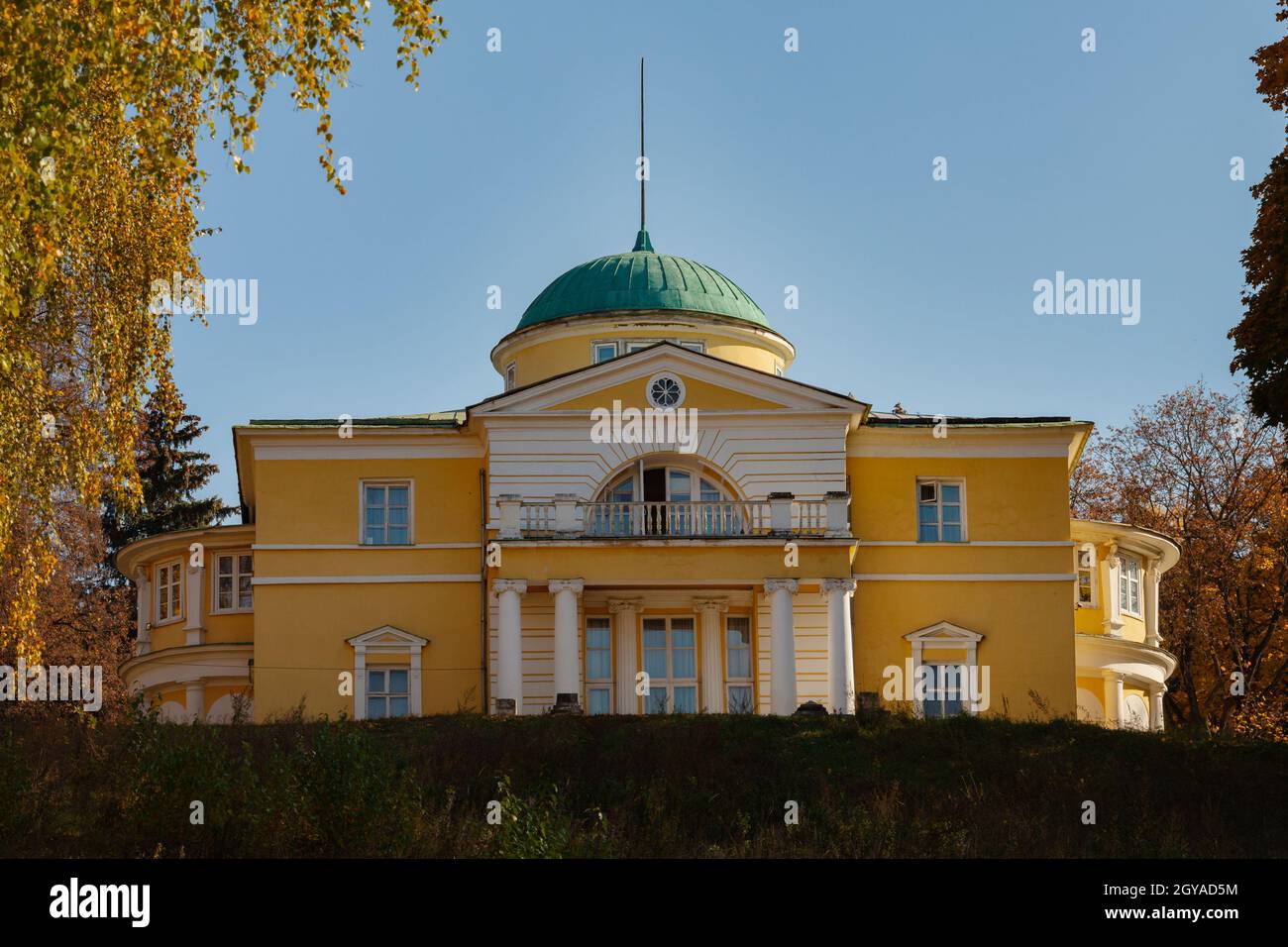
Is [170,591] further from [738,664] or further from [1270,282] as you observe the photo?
[1270,282]

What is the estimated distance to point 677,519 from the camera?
1478 inches

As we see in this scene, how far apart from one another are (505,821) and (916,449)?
2117cm

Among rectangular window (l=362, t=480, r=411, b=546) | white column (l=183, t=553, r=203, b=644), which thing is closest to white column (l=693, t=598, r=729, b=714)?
rectangular window (l=362, t=480, r=411, b=546)

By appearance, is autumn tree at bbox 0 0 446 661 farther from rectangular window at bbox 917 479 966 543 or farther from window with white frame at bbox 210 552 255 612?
rectangular window at bbox 917 479 966 543

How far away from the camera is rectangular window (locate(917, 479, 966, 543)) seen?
129 feet

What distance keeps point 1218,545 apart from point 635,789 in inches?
1103

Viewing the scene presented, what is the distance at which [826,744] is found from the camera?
30.6m

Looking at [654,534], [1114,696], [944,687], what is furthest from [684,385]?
[1114,696]

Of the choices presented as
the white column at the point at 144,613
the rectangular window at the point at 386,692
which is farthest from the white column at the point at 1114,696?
the white column at the point at 144,613

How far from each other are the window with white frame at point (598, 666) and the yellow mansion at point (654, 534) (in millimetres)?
46

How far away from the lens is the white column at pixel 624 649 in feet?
124

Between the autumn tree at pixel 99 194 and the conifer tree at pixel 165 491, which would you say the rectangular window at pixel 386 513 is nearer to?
the autumn tree at pixel 99 194

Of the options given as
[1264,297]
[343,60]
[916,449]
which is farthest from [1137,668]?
[343,60]
